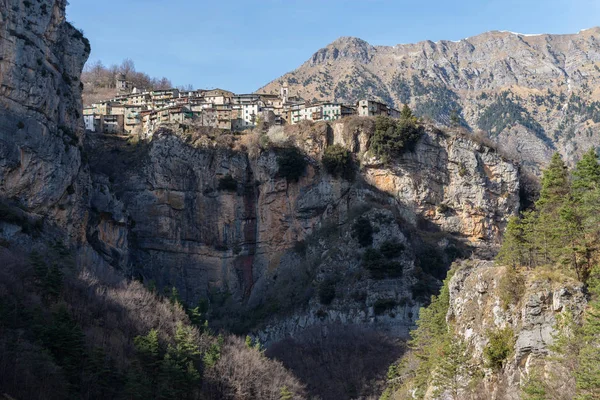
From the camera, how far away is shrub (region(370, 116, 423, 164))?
310 ft

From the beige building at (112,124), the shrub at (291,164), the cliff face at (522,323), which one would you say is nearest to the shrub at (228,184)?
the shrub at (291,164)

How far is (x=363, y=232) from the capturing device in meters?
86.1

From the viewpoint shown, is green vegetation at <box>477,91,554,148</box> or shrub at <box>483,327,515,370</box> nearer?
shrub at <box>483,327,515,370</box>

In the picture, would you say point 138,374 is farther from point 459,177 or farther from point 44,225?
point 459,177

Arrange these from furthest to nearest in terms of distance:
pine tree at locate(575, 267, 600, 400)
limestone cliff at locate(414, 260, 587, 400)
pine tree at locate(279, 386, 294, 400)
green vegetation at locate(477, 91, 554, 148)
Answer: green vegetation at locate(477, 91, 554, 148), pine tree at locate(279, 386, 294, 400), limestone cliff at locate(414, 260, 587, 400), pine tree at locate(575, 267, 600, 400)

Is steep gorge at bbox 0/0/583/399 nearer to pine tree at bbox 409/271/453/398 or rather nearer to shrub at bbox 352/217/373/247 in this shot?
shrub at bbox 352/217/373/247

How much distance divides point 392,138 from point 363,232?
12.9 m

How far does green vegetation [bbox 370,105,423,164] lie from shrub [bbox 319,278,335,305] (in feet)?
53.6

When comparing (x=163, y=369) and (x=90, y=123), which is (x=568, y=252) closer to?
(x=163, y=369)

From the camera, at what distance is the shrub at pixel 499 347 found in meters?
42.4

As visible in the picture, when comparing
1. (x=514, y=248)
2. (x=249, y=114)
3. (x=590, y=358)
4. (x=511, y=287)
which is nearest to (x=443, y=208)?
(x=249, y=114)

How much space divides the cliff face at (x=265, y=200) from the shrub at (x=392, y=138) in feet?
3.26

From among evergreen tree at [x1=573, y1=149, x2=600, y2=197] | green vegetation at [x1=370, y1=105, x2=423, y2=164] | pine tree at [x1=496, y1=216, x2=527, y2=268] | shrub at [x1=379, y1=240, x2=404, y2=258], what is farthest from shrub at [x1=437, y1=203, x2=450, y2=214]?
evergreen tree at [x1=573, y1=149, x2=600, y2=197]

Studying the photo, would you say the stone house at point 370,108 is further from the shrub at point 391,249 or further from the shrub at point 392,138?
the shrub at point 391,249
